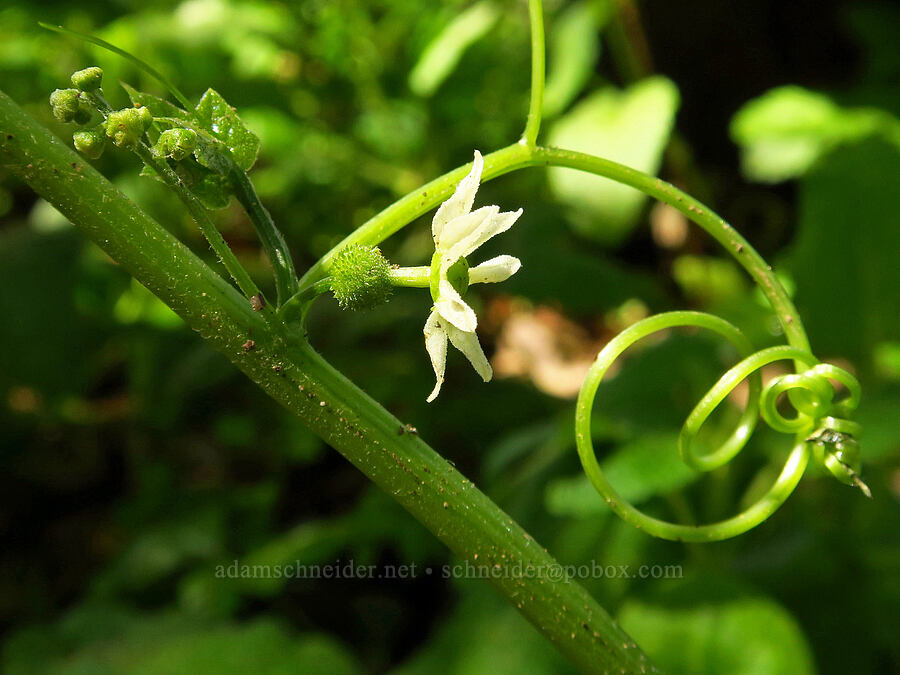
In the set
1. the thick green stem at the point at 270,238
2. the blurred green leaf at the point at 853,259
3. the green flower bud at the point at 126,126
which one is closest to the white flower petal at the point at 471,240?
the thick green stem at the point at 270,238

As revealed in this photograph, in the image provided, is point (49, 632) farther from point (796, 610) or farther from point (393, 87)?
point (393, 87)

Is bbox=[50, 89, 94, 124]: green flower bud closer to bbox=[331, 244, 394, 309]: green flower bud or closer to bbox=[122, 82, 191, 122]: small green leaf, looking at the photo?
bbox=[122, 82, 191, 122]: small green leaf

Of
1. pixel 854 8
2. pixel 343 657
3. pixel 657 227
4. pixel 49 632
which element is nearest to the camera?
pixel 343 657

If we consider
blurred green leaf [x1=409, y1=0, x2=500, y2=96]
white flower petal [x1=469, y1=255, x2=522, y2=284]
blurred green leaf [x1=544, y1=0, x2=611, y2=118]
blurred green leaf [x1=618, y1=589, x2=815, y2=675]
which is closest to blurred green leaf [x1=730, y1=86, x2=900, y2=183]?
blurred green leaf [x1=544, y1=0, x2=611, y2=118]

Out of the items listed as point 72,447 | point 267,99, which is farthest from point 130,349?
point 267,99

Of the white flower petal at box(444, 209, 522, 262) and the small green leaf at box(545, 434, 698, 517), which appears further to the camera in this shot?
the small green leaf at box(545, 434, 698, 517)

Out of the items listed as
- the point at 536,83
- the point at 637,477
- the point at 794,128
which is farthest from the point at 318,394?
the point at 794,128
